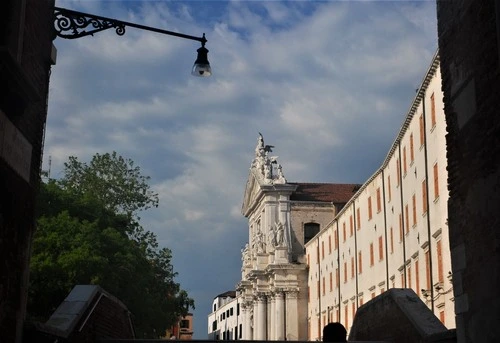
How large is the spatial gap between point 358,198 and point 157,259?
1210 cm

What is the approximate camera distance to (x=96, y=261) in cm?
3122

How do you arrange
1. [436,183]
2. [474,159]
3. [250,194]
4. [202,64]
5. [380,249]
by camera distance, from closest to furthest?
[474,159] < [202,64] < [436,183] < [380,249] < [250,194]

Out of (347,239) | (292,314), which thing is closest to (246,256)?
(292,314)

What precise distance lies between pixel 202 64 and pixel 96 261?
20.7 metres

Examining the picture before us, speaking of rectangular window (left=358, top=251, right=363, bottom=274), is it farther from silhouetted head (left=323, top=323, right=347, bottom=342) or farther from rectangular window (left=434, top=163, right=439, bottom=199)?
silhouetted head (left=323, top=323, right=347, bottom=342)

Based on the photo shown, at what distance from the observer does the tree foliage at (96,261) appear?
1211 inches

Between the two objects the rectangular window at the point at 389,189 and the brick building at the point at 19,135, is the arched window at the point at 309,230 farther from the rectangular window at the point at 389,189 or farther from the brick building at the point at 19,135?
the brick building at the point at 19,135

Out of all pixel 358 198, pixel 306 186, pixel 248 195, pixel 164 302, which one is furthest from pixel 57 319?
pixel 248 195

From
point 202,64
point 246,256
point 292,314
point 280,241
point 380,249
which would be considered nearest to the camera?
point 202,64

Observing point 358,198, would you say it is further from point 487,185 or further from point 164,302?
point 487,185

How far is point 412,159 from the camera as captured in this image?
33.3 metres

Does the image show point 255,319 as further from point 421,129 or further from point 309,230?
point 421,129

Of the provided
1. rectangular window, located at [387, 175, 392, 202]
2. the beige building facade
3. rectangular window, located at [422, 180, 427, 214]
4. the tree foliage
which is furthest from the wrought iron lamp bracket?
the beige building facade

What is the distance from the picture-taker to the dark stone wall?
25.6 ft
